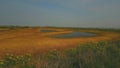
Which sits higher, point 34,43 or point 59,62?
point 59,62

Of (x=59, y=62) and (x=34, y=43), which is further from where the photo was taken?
(x=34, y=43)

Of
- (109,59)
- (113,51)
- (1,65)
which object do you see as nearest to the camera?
(1,65)

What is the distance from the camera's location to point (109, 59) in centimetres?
Answer: 1150

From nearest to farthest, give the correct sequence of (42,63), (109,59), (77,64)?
1. (42,63)
2. (77,64)
3. (109,59)

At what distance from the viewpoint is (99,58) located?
11859 millimetres

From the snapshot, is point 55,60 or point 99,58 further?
point 99,58

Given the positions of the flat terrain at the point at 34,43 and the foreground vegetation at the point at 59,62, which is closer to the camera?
the foreground vegetation at the point at 59,62

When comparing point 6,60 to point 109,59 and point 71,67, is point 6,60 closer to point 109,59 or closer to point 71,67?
point 71,67

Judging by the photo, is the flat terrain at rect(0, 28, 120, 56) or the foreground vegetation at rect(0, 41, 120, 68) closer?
the foreground vegetation at rect(0, 41, 120, 68)

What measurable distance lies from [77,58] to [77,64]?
87 centimetres

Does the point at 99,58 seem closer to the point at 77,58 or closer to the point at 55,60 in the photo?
the point at 77,58

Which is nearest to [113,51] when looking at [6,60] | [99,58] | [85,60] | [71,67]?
[99,58]

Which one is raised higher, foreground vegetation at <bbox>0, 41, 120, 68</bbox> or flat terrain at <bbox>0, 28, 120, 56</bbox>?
foreground vegetation at <bbox>0, 41, 120, 68</bbox>

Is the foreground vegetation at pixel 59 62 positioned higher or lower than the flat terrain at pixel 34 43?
higher
